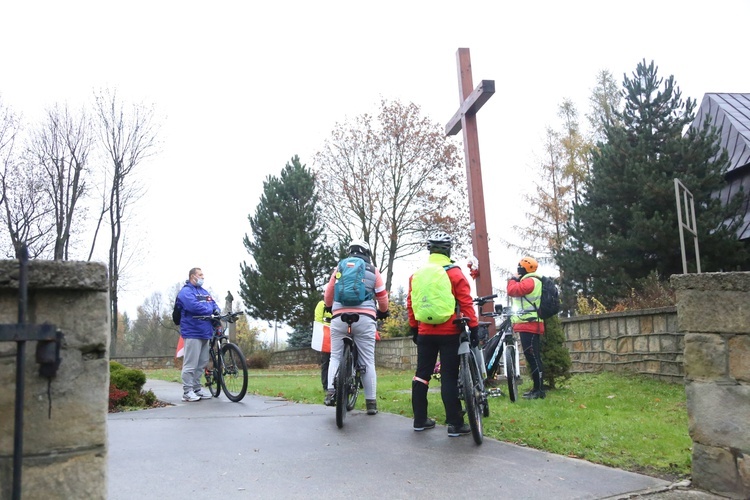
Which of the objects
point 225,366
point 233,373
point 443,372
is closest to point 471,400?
point 443,372

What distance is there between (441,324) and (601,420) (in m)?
1.90

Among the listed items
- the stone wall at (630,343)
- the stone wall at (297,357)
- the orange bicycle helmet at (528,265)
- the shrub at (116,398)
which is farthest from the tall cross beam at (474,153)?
the stone wall at (297,357)

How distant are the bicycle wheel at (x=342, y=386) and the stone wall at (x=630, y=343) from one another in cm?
504

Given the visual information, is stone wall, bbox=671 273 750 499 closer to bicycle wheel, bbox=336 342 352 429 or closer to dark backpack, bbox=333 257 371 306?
bicycle wheel, bbox=336 342 352 429

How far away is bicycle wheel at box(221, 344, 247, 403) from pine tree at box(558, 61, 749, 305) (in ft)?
48.2

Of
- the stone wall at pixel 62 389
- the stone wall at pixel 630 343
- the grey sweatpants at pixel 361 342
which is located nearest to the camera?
the stone wall at pixel 62 389

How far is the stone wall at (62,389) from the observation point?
2422 millimetres

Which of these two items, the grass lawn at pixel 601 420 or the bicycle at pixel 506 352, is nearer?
the grass lawn at pixel 601 420

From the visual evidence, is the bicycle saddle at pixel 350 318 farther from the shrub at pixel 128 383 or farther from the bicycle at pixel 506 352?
the shrub at pixel 128 383

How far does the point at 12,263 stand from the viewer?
7.84ft

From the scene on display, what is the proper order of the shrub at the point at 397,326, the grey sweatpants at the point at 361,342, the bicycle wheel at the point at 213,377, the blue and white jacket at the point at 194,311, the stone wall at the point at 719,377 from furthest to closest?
1. the shrub at the point at 397,326
2. the bicycle wheel at the point at 213,377
3. the blue and white jacket at the point at 194,311
4. the grey sweatpants at the point at 361,342
5. the stone wall at the point at 719,377

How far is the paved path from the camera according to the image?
4.00 m

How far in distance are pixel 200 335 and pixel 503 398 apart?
400cm

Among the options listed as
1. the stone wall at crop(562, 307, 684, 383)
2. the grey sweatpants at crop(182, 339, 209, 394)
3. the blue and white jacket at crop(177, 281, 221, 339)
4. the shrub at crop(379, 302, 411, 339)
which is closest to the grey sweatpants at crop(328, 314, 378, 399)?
the blue and white jacket at crop(177, 281, 221, 339)
